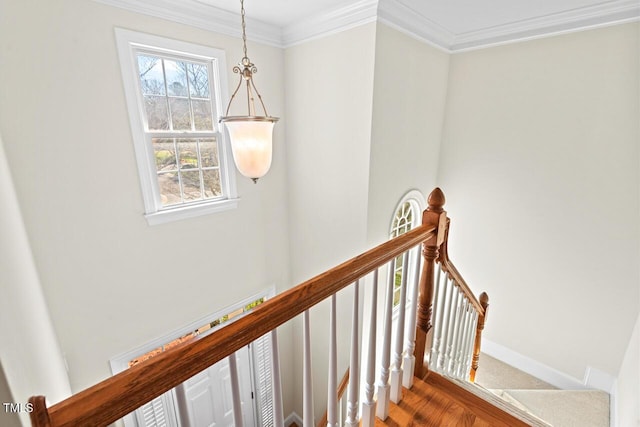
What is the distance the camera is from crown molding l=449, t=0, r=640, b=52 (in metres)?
2.56

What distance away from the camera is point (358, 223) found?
3066mm

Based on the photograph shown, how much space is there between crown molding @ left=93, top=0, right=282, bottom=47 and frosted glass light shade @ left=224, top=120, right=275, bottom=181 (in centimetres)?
111

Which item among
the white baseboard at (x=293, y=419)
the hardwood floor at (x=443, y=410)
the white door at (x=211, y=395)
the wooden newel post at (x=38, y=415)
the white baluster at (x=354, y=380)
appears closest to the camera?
the wooden newel post at (x=38, y=415)

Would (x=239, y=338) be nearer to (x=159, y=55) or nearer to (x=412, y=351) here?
(x=412, y=351)

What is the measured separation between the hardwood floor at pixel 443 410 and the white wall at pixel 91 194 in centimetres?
234

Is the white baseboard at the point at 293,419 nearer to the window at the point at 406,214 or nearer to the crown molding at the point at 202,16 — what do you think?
the window at the point at 406,214

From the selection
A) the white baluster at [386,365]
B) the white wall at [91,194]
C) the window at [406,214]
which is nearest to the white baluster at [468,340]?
the white baluster at [386,365]

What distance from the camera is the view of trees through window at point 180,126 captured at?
2.53 meters

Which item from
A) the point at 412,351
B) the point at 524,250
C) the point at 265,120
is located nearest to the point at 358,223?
the point at 265,120

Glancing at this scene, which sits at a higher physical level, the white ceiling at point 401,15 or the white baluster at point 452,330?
the white ceiling at point 401,15

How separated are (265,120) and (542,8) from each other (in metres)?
2.75

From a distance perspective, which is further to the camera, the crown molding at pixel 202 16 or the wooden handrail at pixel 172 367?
the crown molding at pixel 202 16

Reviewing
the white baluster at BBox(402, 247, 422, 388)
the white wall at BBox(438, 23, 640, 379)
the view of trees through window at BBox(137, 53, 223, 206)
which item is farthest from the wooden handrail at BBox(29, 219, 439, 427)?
the white wall at BBox(438, 23, 640, 379)

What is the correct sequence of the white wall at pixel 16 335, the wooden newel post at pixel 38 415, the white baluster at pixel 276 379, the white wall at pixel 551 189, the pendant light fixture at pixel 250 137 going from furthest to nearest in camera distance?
the white wall at pixel 551 189, the pendant light fixture at pixel 250 137, the white baluster at pixel 276 379, the white wall at pixel 16 335, the wooden newel post at pixel 38 415
